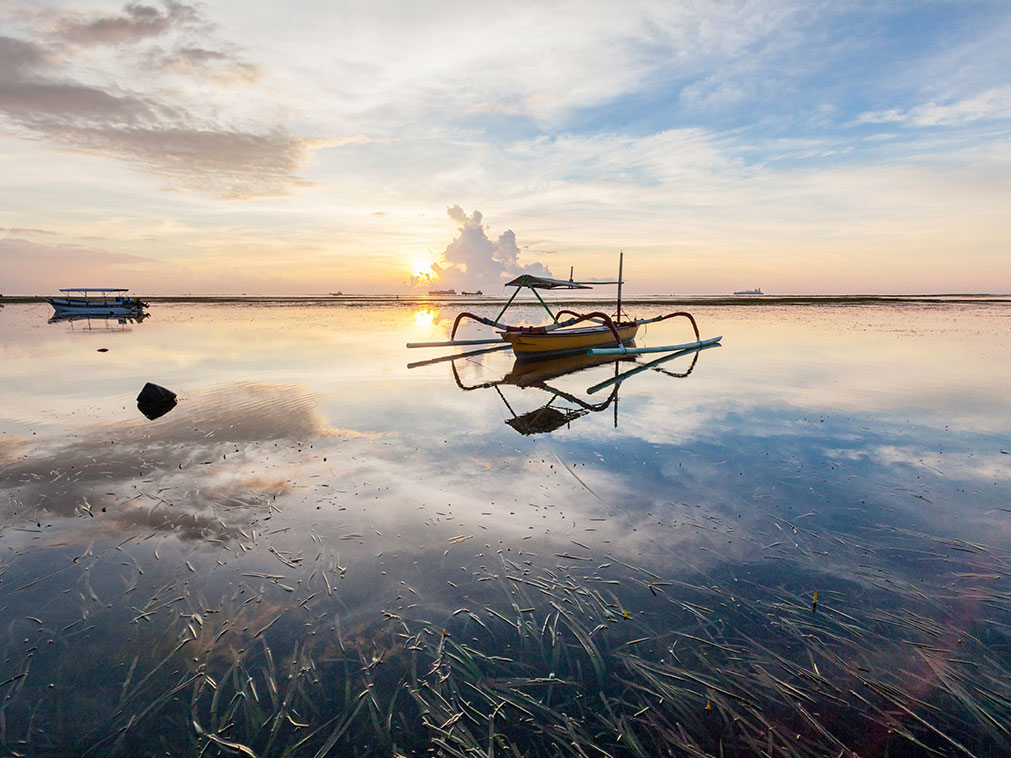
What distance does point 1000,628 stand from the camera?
5820 mm

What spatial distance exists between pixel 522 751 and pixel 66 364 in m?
32.4

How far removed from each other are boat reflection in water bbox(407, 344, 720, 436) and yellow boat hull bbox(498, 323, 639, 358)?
0.75 metres

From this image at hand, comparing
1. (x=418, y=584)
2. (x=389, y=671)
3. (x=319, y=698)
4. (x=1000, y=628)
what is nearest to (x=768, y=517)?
Answer: (x=1000, y=628)

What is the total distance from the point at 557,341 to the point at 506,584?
2218 cm

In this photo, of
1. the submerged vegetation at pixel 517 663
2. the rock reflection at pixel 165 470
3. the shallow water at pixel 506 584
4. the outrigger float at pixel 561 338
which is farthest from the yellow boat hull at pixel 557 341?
the submerged vegetation at pixel 517 663

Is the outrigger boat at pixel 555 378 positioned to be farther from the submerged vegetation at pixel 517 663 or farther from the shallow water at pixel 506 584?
the submerged vegetation at pixel 517 663

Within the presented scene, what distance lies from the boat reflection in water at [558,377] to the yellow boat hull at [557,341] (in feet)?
2.45

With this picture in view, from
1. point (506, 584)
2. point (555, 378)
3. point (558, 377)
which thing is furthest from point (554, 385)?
point (506, 584)

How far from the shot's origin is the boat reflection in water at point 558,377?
1574 centimetres

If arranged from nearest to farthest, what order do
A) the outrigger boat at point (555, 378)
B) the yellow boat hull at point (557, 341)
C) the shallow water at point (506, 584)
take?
the shallow water at point (506, 584)
the outrigger boat at point (555, 378)
the yellow boat hull at point (557, 341)

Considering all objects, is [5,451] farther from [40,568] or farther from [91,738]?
[91,738]

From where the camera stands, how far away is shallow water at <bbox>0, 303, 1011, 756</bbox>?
4652mm

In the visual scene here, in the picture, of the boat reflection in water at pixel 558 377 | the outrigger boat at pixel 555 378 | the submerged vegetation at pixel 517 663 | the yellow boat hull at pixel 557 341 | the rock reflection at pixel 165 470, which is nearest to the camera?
the submerged vegetation at pixel 517 663

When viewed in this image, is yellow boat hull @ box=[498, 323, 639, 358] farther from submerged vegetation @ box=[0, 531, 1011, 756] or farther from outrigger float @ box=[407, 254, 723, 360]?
submerged vegetation @ box=[0, 531, 1011, 756]
